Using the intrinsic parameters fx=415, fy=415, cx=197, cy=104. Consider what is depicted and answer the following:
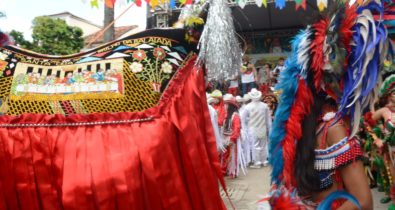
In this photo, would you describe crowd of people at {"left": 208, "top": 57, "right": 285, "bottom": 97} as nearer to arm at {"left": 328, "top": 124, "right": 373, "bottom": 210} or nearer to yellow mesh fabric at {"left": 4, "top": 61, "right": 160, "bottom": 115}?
yellow mesh fabric at {"left": 4, "top": 61, "right": 160, "bottom": 115}

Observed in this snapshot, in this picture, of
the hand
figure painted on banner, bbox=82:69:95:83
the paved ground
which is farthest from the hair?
figure painted on banner, bbox=82:69:95:83

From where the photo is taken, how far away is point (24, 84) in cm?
213

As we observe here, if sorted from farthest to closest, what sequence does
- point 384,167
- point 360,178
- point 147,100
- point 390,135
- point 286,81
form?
point 384,167 → point 390,135 → point 147,100 → point 286,81 → point 360,178

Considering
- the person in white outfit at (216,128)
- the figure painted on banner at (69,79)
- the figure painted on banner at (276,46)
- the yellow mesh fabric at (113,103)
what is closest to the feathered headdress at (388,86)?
the person in white outfit at (216,128)

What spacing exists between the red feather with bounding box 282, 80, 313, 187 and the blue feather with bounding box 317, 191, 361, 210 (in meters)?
0.19

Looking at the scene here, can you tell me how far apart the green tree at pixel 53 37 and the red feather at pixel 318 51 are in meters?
5.95

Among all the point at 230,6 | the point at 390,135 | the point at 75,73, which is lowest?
the point at 390,135

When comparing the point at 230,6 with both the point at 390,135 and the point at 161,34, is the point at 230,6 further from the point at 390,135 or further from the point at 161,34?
the point at 390,135

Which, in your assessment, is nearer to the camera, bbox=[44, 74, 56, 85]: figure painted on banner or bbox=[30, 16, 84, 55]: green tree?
bbox=[44, 74, 56, 85]: figure painted on banner

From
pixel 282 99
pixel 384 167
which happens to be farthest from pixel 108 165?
pixel 384 167

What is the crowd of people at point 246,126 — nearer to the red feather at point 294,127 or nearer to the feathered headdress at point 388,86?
the feathered headdress at point 388,86

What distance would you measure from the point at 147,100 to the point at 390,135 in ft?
11.1

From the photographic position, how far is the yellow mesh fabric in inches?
82.6

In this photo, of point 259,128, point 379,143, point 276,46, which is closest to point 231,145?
point 259,128
